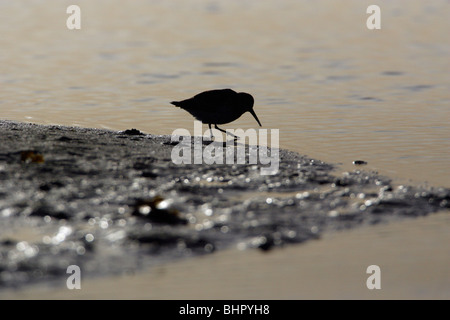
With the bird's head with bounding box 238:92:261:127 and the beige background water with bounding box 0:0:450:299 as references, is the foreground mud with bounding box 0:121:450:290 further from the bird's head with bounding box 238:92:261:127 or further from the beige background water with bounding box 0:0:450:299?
the bird's head with bounding box 238:92:261:127

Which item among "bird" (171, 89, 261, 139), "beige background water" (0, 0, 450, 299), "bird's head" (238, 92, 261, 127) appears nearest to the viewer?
"beige background water" (0, 0, 450, 299)

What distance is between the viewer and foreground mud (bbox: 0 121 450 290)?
5492mm

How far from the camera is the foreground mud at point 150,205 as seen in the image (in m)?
5.49

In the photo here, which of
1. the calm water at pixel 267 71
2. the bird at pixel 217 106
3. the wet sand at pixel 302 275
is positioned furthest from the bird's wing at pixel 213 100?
the wet sand at pixel 302 275

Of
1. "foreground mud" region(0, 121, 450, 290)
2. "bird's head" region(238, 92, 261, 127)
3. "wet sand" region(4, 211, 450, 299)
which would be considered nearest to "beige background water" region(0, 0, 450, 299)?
"wet sand" region(4, 211, 450, 299)

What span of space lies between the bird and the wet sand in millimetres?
5078

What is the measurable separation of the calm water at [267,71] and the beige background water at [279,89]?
0.15 feet

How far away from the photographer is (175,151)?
370 inches

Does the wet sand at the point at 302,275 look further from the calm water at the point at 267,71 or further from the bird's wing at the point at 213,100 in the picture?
the bird's wing at the point at 213,100

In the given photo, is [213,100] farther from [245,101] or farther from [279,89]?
[279,89]

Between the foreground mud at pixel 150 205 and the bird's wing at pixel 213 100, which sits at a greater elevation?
the bird's wing at pixel 213 100

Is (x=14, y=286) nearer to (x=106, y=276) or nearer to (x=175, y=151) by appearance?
(x=106, y=276)
